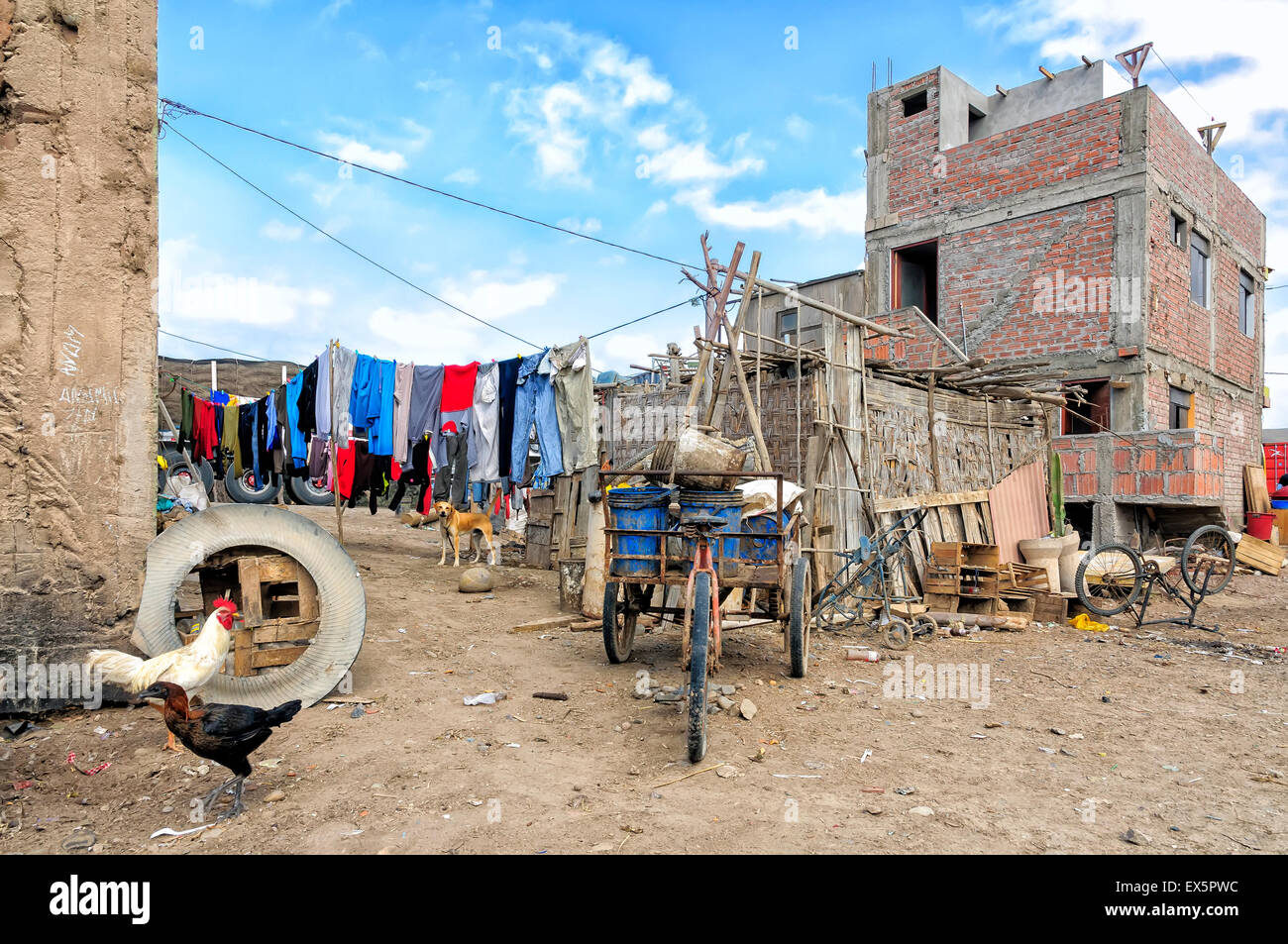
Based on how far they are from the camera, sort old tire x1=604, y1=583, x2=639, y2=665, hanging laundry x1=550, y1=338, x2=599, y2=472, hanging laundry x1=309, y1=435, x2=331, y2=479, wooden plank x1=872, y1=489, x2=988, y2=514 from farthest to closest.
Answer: hanging laundry x1=309, y1=435, x2=331, y2=479 → hanging laundry x1=550, y1=338, x2=599, y2=472 → wooden plank x1=872, y1=489, x2=988, y2=514 → old tire x1=604, y1=583, x2=639, y2=665

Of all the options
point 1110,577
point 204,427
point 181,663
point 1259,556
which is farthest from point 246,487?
point 1259,556

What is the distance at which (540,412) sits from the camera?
9.84 meters

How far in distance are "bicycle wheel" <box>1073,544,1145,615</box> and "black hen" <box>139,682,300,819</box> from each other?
365 inches

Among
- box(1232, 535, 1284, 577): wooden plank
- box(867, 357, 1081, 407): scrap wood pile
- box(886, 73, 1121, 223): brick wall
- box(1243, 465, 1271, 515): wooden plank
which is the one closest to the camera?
box(867, 357, 1081, 407): scrap wood pile

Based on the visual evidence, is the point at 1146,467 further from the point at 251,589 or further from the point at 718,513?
the point at 251,589

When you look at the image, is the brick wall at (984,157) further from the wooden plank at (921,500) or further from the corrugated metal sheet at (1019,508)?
the wooden plank at (921,500)

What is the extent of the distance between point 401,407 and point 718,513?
21.7ft

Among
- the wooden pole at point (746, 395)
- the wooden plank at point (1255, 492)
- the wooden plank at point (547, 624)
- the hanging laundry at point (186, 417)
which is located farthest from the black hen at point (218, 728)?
the wooden plank at point (1255, 492)

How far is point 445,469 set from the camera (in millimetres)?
11367

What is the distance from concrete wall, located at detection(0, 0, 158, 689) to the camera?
474cm

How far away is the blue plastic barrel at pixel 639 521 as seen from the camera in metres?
5.70

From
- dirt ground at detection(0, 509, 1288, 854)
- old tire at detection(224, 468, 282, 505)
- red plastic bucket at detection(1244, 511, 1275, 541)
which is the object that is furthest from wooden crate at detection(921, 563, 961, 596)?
old tire at detection(224, 468, 282, 505)

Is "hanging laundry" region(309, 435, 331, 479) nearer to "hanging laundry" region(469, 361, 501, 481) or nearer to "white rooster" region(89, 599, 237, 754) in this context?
"hanging laundry" region(469, 361, 501, 481)

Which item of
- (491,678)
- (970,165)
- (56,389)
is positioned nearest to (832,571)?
(491,678)
